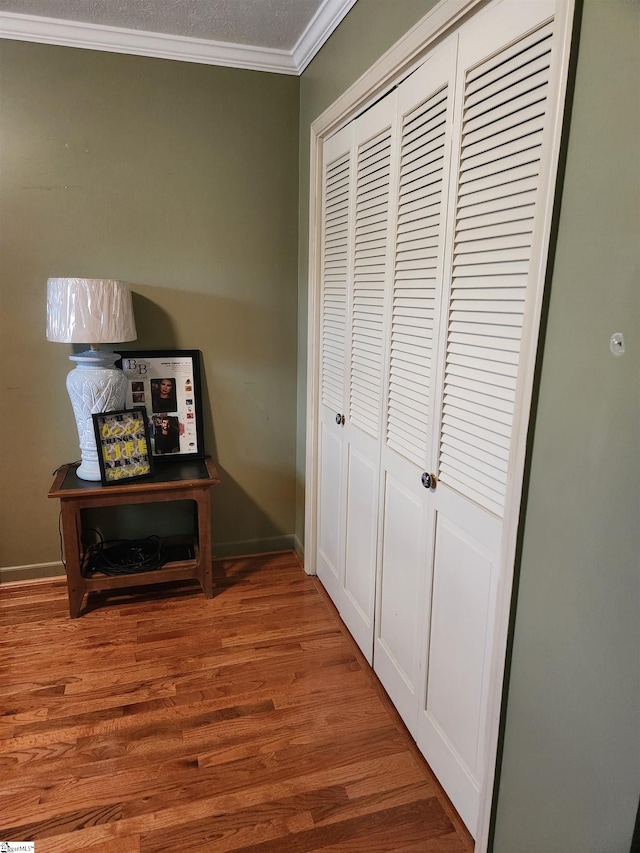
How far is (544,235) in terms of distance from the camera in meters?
1.13

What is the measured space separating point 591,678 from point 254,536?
222 centimetres

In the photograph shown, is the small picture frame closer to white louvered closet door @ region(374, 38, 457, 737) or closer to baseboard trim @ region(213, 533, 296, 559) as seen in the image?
baseboard trim @ region(213, 533, 296, 559)

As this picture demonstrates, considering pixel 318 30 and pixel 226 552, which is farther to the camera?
pixel 226 552

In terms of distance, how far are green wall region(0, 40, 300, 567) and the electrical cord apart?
240mm

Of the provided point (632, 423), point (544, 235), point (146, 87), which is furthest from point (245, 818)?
point (146, 87)

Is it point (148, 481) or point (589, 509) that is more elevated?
point (589, 509)

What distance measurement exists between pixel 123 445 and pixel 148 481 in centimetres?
19

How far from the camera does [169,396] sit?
284cm

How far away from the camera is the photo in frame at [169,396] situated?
9.12 feet

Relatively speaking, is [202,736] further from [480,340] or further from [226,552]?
[480,340]

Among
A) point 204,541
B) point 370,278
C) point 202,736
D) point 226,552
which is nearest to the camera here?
point 202,736

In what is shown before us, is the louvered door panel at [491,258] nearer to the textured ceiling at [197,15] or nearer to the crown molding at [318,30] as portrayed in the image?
the crown molding at [318,30]

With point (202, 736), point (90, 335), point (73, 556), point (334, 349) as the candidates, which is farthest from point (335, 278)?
point (202, 736)

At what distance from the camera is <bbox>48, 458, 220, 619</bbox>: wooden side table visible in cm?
241
